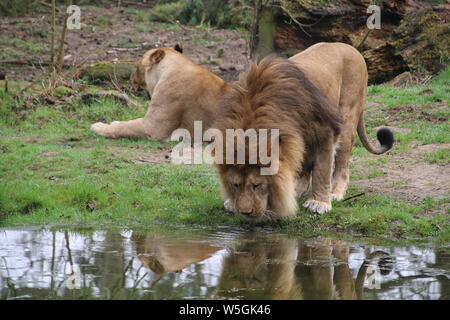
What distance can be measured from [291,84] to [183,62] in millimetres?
3664

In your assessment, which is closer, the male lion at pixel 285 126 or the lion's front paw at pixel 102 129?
the male lion at pixel 285 126

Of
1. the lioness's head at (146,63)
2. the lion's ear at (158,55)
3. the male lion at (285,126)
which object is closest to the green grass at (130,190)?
the male lion at (285,126)

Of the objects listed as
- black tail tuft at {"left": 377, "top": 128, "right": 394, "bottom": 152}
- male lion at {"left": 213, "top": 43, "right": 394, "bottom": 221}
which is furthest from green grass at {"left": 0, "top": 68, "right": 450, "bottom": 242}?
black tail tuft at {"left": 377, "top": 128, "right": 394, "bottom": 152}

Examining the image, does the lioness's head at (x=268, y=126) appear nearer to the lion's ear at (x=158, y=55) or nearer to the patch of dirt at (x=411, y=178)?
the patch of dirt at (x=411, y=178)

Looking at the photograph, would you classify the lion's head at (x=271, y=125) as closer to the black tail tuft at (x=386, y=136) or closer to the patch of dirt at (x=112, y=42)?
the black tail tuft at (x=386, y=136)

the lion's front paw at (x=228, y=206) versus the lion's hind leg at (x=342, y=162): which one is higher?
the lion's hind leg at (x=342, y=162)

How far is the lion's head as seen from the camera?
547cm

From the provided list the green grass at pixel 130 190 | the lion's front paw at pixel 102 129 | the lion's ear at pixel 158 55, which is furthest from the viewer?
the lion's ear at pixel 158 55

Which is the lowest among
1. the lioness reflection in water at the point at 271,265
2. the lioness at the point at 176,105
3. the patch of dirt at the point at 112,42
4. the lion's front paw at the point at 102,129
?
the lioness reflection in water at the point at 271,265

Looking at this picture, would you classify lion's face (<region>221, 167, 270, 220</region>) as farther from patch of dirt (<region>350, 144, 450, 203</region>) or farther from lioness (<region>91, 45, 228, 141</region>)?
lioness (<region>91, 45, 228, 141</region>)

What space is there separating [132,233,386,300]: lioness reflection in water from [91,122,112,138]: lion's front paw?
347cm

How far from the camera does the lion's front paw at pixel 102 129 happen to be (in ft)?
29.6

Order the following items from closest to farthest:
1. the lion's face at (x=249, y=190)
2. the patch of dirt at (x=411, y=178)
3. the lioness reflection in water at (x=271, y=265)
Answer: the lioness reflection in water at (x=271, y=265)
the lion's face at (x=249, y=190)
the patch of dirt at (x=411, y=178)

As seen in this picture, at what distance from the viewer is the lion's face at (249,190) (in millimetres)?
5461
